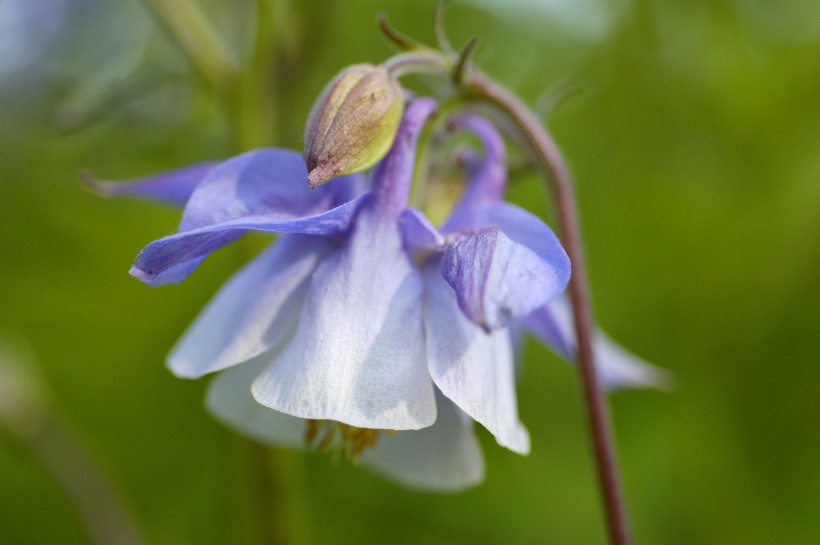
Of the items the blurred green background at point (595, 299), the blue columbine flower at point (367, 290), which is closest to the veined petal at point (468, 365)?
the blue columbine flower at point (367, 290)

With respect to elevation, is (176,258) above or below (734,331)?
above

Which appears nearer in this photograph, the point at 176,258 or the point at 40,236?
the point at 176,258

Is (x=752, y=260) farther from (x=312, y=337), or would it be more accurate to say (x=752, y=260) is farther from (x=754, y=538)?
(x=312, y=337)

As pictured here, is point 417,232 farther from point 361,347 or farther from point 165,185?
point 165,185

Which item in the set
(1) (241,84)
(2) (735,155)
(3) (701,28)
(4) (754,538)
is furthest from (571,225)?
(3) (701,28)

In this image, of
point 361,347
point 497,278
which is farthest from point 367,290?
point 497,278

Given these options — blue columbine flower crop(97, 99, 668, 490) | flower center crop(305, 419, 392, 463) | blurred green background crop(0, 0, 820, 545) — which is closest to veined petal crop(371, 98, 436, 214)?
blue columbine flower crop(97, 99, 668, 490)

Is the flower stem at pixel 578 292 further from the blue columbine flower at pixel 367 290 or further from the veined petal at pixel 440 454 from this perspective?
the veined petal at pixel 440 454
